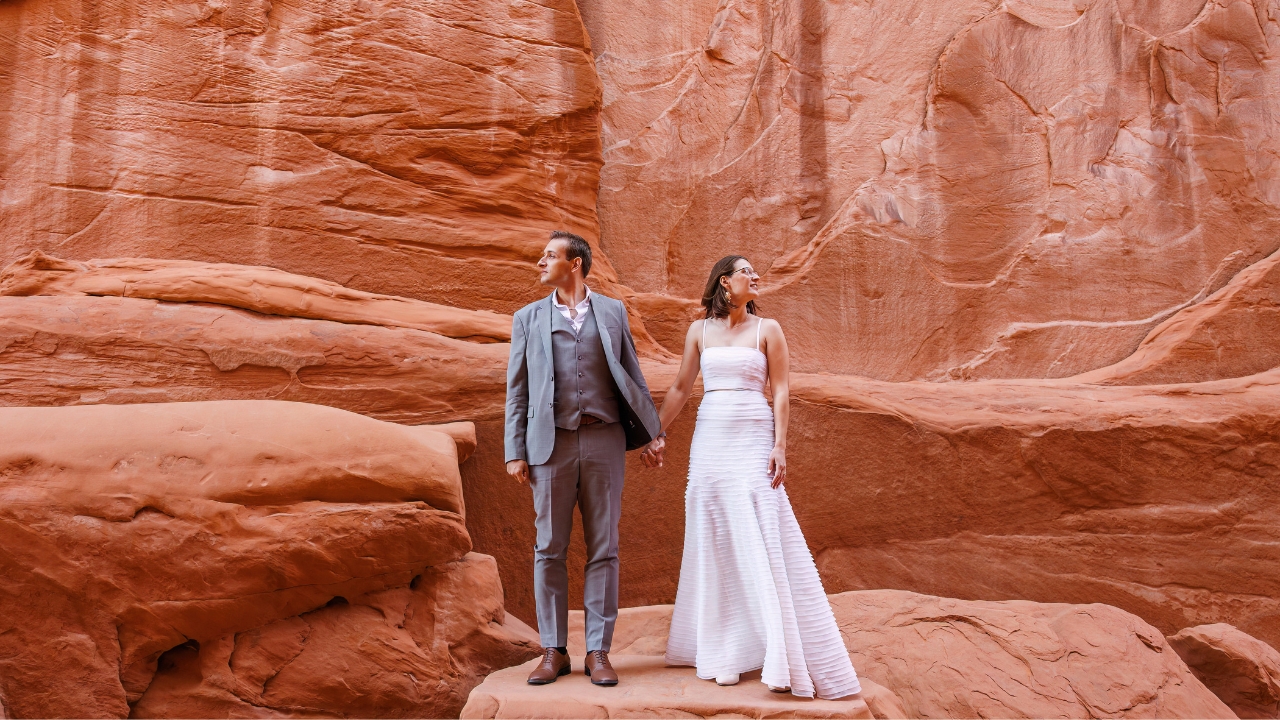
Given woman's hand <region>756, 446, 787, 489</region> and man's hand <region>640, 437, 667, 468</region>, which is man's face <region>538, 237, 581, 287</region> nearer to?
man's hand <region>640, 437, 667, 468</region>

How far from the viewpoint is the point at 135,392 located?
4805mm

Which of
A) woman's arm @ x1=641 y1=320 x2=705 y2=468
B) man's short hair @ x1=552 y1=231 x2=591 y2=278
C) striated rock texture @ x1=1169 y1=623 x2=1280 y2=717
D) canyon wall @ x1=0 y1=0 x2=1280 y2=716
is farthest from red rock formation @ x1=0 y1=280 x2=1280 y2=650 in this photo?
man's short hair @ x1=552 y1=231 x2=591 y2=278

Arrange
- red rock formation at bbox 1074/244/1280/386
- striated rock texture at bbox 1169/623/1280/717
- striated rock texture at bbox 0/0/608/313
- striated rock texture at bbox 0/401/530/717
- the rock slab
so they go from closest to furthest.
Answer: the rock slab, striated rock texture at bbox 0/401/530/717, striated rock texture at bbox 1169/623/1280/717, striated rock texture at bbox 0/0/608/313, red rock formation at bbox 1074/244/1280/386

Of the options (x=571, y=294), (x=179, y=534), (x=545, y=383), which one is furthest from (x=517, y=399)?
(x=179, y=534)

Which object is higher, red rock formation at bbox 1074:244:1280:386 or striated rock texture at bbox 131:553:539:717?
red rock formation at bbox 1074:244:1280:386

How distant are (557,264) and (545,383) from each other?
53 cm

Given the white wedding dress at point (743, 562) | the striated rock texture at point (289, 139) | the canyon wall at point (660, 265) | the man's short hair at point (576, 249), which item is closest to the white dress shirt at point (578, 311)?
the man's short hair at point (576, 249)

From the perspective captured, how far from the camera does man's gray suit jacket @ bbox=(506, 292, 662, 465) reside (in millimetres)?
3900

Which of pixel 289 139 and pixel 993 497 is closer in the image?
pixel 993 497

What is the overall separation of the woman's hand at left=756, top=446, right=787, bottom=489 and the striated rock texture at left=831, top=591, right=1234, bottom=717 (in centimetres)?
111

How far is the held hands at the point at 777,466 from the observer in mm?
3938

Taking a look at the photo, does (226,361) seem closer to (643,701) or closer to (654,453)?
(654,453)

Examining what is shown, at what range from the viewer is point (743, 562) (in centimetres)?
391

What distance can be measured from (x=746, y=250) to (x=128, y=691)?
16.7 ft
